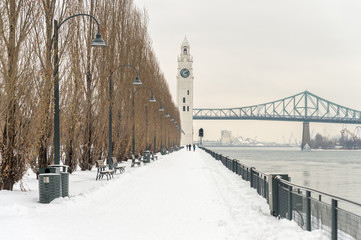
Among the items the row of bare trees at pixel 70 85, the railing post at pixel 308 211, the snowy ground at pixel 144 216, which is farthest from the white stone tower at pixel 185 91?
the railing post at pixel 308 211

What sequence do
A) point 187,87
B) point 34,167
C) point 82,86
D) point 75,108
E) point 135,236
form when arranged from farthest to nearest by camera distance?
point 187,87
point 82,86
point 75,108
point 34,167
point 135,236

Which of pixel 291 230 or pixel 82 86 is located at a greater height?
pixel 82 86

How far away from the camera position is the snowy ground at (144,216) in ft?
29.6

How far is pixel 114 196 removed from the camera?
15.4 meters

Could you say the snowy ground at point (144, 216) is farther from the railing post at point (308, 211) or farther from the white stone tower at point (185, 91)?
the white stone tower at point (185, 91)

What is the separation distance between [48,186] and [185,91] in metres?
163

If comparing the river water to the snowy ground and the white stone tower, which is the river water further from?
the white stone tower

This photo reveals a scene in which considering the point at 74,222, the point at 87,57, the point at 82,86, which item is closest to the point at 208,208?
the point at 74,222

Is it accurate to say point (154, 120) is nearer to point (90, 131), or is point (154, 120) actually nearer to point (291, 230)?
point (90, 131)

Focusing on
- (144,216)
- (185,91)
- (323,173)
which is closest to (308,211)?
(144,216)

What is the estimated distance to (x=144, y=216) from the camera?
11281mm

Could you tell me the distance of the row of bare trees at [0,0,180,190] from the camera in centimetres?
1490

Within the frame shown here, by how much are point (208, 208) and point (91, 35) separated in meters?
18.4

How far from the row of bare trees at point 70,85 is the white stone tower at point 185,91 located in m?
117
